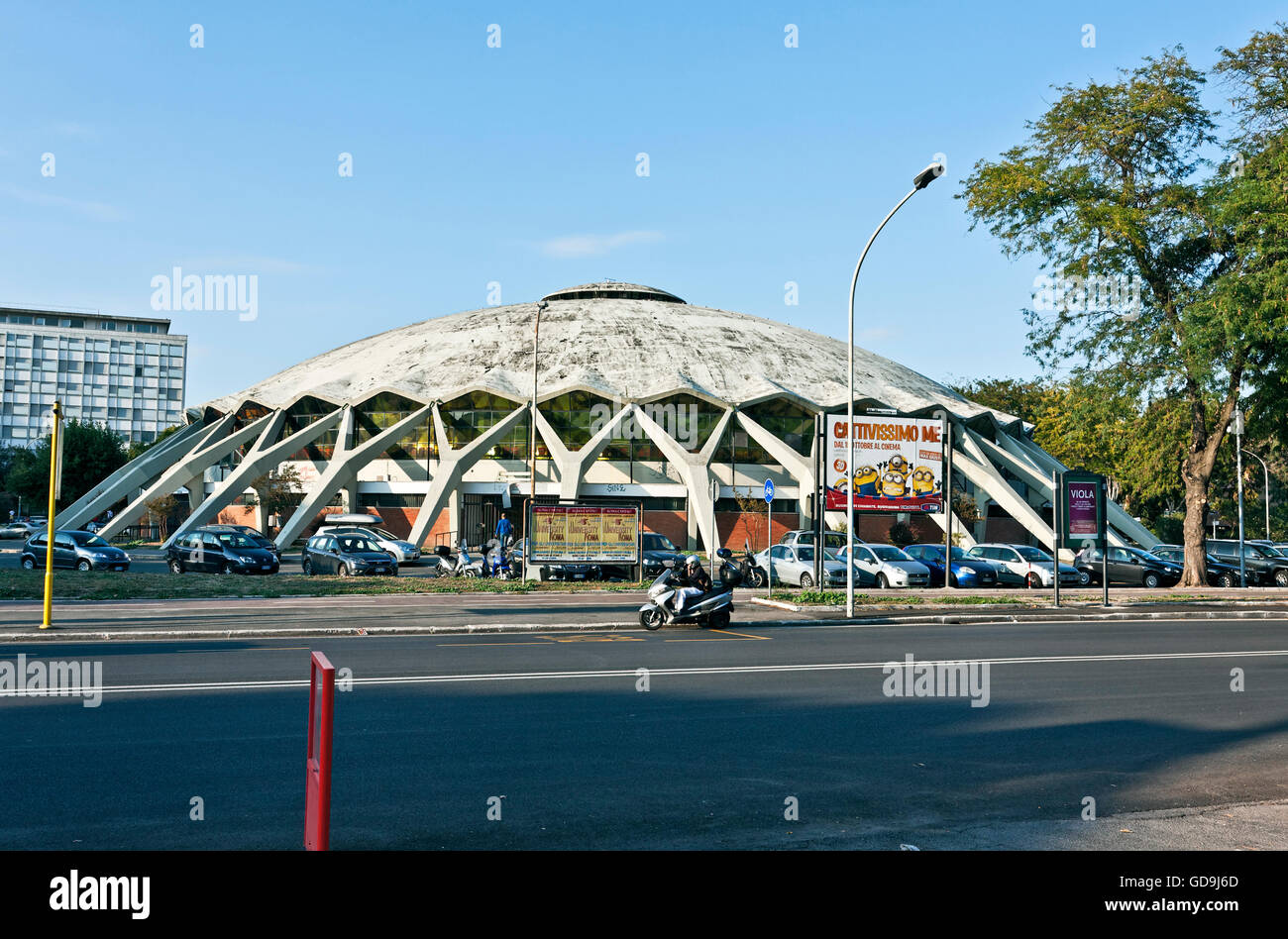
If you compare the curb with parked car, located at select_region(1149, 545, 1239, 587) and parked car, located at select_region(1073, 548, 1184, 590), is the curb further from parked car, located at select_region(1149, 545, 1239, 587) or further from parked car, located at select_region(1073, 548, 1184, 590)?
parked car, located at select_region(1149, 545, 1239, 587)

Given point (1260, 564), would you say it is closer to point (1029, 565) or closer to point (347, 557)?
point (1029, 565)

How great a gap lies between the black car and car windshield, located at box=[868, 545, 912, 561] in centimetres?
1935

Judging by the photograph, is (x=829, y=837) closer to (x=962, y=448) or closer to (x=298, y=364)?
(x=962, y=448)

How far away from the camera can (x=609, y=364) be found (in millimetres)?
57906

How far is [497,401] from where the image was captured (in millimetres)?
55250

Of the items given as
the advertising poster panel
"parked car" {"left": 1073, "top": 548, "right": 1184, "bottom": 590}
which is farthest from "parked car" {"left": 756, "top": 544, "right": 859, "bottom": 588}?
"parked car" {"left": 1073, "top": 548, "right": 1184, "bottom": 590}

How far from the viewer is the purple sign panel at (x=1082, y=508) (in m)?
26.7

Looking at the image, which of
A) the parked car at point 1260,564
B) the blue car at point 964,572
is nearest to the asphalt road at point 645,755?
the blue car at point 964,572

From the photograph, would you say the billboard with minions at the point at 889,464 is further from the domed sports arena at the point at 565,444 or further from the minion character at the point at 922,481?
the domed sports arena at the point at 565,444

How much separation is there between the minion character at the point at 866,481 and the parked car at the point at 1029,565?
328 inches

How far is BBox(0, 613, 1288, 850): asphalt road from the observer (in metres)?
5.72

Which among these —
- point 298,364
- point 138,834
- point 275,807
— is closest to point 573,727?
point 275,807

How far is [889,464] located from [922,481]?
59.2 inches
